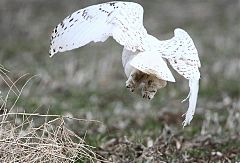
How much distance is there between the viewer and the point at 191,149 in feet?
18.0

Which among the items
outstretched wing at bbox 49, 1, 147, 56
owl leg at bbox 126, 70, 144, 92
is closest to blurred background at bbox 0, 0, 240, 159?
outstretched wing at bbox 49, 1, 147, 56

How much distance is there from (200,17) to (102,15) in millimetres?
10664

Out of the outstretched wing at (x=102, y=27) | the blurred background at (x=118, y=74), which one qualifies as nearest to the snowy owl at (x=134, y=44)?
the outstretched wing at (x=102, y=27)

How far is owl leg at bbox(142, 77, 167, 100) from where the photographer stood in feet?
13.5

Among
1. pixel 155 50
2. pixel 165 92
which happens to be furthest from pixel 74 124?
pixel 155 50

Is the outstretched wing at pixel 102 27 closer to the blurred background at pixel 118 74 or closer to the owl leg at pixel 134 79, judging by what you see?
the owl leg at pixel 134 79

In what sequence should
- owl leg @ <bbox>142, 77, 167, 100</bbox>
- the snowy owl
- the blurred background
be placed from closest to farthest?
the snowy owl, owl leg @ <bbox>142, 77, 167, 100</bbox>, the blurred background

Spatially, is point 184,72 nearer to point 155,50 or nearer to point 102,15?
point 155,50

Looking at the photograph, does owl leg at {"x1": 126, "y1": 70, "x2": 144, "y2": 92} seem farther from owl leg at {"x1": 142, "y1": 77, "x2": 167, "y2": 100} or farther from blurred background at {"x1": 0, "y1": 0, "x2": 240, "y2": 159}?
blurred background at {"x1": 0, "y1": 0, "x2": 240, "y2": 159}

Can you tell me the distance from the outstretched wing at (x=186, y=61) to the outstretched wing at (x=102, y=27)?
6.5 inches

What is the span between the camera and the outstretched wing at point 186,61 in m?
4.05

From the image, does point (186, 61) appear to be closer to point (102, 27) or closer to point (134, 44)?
point (134, 44)

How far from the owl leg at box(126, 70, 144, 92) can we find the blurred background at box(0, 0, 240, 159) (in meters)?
1.29

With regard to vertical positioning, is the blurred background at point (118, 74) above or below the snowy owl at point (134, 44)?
below
